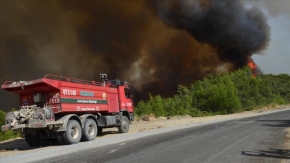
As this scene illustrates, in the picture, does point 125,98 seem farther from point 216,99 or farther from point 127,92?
point 216,99

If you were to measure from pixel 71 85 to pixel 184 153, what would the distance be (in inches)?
279

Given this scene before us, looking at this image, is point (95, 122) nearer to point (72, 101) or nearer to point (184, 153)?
point (72, 101)

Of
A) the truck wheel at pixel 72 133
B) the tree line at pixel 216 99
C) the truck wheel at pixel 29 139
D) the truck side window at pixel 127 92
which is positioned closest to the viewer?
the truck wheel at pixel 72 133

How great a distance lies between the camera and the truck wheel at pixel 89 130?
1485cm

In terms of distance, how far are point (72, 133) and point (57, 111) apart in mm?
1215

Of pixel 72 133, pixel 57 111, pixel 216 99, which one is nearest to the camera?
pixel 57 111

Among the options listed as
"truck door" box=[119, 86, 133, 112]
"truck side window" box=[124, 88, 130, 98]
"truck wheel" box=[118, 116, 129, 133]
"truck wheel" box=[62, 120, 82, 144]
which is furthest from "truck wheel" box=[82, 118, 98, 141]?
"truck side window" box=[124, 88, 130, 98]

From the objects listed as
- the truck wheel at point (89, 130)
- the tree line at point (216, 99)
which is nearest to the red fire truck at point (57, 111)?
the truck wheel at point (89, 130)

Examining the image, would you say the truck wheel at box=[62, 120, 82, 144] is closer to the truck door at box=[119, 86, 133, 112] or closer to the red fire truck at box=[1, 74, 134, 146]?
the red fire truck at box=[1, 74, 134, 146]

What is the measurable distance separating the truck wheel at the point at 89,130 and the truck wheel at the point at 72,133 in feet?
1.54

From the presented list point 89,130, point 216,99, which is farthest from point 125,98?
point 216,99

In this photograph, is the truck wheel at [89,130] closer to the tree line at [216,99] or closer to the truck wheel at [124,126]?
the truck wheel at [124,126]

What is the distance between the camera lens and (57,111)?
44.9ft

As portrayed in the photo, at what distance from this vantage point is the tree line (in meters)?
41.9
